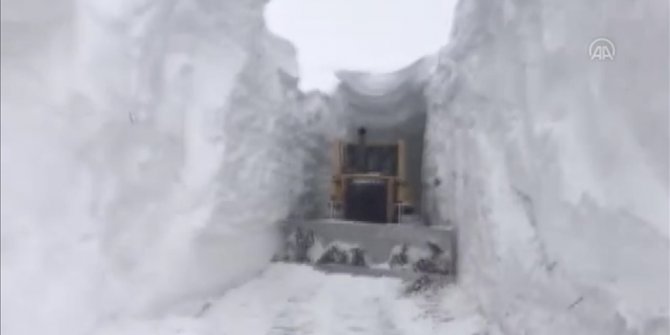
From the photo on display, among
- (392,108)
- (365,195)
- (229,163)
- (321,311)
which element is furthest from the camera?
(392,108)

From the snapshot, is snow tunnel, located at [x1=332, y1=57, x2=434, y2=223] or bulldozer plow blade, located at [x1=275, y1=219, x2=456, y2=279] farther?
snow tunnel, located at [x1=332, y1=57, x2=434, y2=223]

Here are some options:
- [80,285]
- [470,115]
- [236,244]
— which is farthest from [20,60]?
[470,115]

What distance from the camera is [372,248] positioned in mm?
4734

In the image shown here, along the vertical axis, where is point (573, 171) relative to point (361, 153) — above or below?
below

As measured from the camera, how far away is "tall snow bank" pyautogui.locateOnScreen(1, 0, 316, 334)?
2.32 m

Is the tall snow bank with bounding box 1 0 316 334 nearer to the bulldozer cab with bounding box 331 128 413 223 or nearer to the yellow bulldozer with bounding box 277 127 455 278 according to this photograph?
the yellow bulldozer with bounding box 277 127 455 278

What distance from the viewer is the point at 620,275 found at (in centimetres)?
193

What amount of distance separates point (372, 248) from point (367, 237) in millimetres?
85

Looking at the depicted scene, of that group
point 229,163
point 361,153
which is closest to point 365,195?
point 361,153

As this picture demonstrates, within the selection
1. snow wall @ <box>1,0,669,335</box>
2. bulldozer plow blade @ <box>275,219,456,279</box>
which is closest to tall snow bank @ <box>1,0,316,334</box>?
snow wall @ <box>1,0,669,335</box>

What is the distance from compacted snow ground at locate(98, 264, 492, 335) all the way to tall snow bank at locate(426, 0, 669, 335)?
28 cm

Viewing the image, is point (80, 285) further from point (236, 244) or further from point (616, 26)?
point (616, 26)

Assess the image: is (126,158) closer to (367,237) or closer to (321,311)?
(321,311)

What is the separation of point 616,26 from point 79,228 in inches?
78.4
